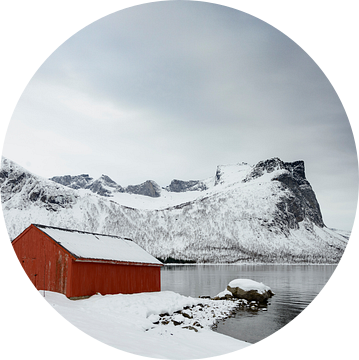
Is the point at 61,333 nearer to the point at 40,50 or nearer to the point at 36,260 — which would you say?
the point at 40,50

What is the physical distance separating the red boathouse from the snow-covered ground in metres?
1.03

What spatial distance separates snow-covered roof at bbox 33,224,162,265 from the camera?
2226 centimetres

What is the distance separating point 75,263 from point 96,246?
3.77 m

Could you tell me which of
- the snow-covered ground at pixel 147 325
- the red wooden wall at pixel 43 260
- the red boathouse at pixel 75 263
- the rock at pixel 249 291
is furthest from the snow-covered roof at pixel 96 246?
the rock at pixel 249 291

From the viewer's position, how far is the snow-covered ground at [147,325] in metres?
12.4

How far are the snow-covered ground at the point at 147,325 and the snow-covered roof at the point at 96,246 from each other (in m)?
2.80

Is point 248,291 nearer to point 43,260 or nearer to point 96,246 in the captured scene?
point 96,246

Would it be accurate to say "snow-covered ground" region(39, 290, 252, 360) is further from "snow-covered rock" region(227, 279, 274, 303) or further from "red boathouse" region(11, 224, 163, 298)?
"snow-covered rock" region(227, 279, 274, 303)

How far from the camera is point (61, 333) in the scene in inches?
216

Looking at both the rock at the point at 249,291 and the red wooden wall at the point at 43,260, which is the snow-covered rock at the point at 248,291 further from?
the red wooden wall at the point at 43,260

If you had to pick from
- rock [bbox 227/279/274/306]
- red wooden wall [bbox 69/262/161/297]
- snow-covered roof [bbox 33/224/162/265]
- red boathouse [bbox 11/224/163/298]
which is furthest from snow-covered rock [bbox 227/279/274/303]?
red boathouse [bbox 11/224/163/298]

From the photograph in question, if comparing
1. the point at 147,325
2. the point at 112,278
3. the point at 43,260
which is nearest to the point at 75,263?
the point at 43,260

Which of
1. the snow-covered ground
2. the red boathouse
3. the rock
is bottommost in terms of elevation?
the rock

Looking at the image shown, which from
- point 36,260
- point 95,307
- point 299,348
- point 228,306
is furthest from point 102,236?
point 299,348
